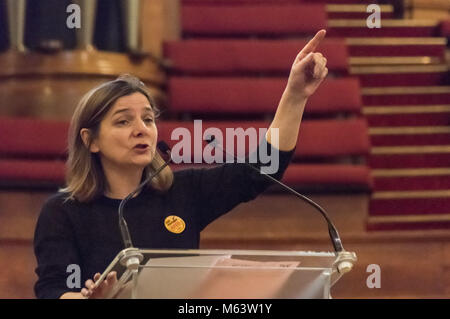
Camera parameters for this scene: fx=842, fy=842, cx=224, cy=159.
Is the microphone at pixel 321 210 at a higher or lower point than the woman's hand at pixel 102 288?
higher

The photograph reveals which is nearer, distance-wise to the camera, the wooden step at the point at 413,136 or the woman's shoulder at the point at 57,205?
the woman's shoulder at the point at 57,205

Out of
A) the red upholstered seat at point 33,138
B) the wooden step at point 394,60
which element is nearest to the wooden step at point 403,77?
the wooden step at point 394,60

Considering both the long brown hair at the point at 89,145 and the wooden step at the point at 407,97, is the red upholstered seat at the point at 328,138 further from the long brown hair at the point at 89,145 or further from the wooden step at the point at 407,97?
the long brown hair at the point at 89,145

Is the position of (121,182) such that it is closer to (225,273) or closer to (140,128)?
(140,128)

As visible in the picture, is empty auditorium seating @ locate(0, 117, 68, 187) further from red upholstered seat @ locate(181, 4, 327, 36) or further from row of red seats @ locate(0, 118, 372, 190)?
red upholstered seat @ locate(181, 4, 327, 36)

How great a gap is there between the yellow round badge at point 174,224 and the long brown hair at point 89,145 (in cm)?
2

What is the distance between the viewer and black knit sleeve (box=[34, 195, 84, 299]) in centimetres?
50

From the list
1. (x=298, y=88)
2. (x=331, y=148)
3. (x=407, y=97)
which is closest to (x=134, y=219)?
(x=298, y=88)

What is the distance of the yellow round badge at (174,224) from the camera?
543 millimetres

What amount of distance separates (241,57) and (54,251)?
89 cm

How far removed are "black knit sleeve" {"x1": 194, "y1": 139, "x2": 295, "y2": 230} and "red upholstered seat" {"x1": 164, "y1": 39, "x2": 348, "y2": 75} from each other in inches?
31.7

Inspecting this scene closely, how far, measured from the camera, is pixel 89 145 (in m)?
0.58
